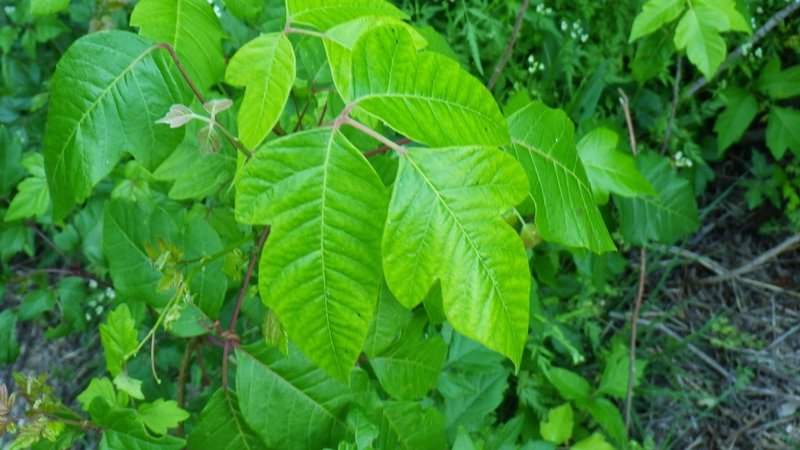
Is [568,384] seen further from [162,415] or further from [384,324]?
[162,415]

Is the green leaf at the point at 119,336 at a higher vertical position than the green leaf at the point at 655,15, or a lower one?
lower

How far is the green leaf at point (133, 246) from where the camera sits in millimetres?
1060

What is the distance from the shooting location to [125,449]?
0.96m

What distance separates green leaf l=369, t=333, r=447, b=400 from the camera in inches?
44.4

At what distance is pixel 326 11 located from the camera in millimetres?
809

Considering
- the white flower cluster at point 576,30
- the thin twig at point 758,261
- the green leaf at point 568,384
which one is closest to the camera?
the green leaf at point 568,384

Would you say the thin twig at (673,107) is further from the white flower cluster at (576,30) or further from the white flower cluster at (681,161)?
the white flower cluster at (576,30)

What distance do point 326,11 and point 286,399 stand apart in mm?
524

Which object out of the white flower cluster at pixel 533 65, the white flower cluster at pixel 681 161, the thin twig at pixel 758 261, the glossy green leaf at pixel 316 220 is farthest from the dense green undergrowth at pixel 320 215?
the thin twig at pixel 758 261

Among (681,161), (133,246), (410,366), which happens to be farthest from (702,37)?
(133,246)

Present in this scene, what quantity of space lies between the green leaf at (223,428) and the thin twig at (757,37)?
167 centimetres

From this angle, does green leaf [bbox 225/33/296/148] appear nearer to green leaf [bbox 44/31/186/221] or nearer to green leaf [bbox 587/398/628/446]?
green leaf [bbox 44/31/186/221]

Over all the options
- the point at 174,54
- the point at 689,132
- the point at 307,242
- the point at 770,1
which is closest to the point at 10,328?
the point at 174,54

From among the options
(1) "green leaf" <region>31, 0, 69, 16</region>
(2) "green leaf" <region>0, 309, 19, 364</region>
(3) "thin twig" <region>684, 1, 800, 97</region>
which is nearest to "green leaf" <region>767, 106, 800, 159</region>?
(3) "thin twig" <region>684, 1, 800, 97</region>
